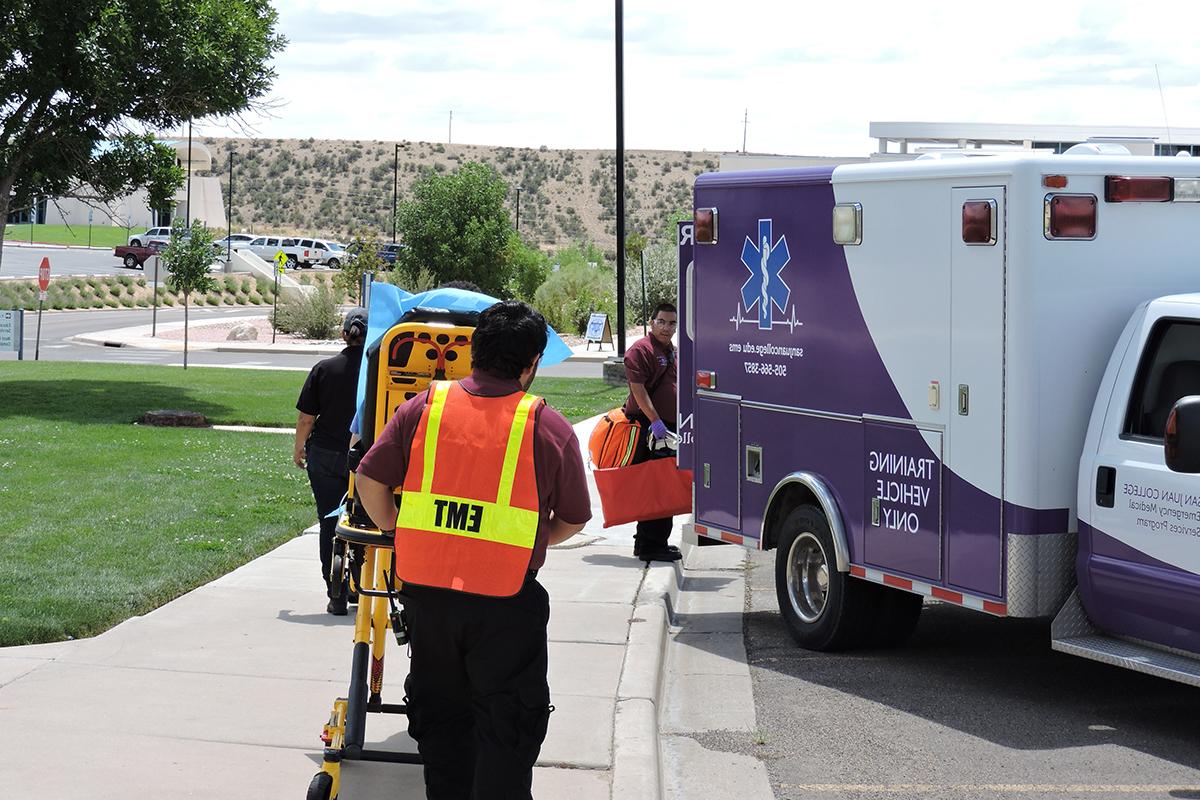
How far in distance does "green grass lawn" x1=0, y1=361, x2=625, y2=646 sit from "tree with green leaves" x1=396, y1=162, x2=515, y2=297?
2176 centimetres

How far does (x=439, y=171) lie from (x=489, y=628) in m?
110

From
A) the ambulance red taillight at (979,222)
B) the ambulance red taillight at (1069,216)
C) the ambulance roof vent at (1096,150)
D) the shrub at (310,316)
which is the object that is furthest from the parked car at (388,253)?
the ambulance red taillight at (1069,216)

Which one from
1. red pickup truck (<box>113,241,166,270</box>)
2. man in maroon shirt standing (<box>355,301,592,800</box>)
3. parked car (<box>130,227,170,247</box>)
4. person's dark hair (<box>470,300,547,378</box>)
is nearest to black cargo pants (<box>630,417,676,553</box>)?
man in maroon shirt standing (<box>355,301,592,800</box>)

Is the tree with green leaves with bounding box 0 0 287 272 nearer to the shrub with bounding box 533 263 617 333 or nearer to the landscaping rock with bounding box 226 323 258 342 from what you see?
the landscaping rock with bounding box 226 323 258 342

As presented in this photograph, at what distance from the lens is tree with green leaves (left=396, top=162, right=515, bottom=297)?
45.3 metres

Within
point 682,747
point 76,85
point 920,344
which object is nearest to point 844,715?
point 682,747

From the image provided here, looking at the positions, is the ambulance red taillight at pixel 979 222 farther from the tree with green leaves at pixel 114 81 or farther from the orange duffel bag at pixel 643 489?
the tree with green leaves at pixel 114 81

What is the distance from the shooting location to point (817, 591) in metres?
8.71

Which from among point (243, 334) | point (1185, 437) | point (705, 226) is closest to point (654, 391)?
point (705, 226)

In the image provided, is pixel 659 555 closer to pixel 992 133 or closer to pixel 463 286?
pixel 463 286

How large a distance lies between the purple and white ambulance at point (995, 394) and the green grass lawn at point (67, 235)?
282 feet

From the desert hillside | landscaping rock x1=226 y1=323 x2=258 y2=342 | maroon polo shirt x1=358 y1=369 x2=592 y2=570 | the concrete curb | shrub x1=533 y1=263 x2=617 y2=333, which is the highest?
the desert hillside

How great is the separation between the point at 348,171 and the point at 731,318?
11793 cm

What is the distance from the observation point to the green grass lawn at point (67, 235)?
92.5m
